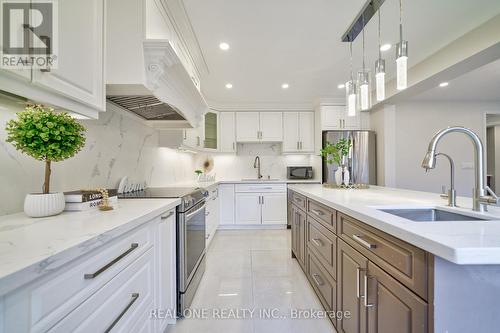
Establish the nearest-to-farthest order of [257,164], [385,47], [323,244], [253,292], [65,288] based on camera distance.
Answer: [65,288], [323,244], [253,292], [385,47], [257,164]

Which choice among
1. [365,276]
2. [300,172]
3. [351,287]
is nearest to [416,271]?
[365,276]

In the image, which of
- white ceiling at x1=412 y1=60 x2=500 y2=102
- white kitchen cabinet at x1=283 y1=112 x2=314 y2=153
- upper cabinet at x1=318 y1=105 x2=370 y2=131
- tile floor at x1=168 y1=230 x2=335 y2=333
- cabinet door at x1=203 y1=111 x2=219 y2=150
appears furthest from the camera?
white kitchen cabinet at x1=283 y1=112 x2=314 y2=153

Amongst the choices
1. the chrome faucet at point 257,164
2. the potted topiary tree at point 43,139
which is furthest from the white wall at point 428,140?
the potted topiary tree at point 43,139

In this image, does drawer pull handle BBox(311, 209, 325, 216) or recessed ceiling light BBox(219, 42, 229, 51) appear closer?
drawer pull handle BBox(311, 209, 325, 216)

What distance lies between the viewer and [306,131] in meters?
4.50

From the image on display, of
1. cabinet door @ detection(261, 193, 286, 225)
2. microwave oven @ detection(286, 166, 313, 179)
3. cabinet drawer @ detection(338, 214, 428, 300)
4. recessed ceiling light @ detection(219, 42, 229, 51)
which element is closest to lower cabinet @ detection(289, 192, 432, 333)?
cabinet drawer @ detection(338, 214, 428, 300)

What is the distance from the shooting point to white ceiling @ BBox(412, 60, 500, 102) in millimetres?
3078

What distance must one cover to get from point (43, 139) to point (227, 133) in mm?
3604

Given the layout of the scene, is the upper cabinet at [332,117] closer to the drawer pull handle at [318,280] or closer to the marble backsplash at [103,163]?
the marble backsplash at [103,163]

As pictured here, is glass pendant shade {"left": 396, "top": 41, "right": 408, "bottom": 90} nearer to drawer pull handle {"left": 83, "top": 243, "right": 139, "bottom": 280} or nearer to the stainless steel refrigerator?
drawer pull handle {"left": 83, "top": 243, "right": 139, "bottom": 280}

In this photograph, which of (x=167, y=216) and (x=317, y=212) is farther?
(x=317, y=212)

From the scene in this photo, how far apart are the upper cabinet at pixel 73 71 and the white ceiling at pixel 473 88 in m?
4.35

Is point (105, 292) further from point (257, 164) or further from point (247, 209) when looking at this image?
point (257, 164)

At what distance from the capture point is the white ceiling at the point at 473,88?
308cm
